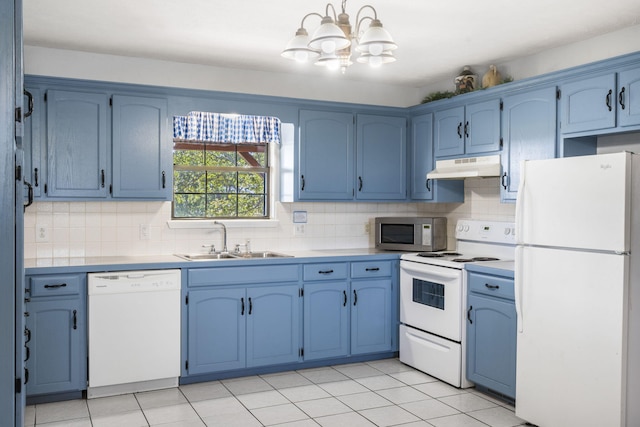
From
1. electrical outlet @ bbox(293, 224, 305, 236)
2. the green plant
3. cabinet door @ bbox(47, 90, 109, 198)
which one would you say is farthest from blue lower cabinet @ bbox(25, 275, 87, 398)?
the green plant

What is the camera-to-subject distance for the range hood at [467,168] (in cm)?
423

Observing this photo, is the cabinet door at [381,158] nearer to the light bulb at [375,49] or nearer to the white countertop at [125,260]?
the white countertop at [125,260]

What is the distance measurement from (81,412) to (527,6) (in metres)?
3.56

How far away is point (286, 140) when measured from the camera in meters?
4.86

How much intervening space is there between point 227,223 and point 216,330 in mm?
964

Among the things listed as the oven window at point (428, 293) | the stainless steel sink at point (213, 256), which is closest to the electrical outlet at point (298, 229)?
the stainless steel sink at point (213, 256)

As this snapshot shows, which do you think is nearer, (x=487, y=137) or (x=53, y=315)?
(x=53, y=315)

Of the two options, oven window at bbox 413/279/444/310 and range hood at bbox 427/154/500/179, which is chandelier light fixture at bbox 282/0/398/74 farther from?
oven window at bbox 413/279/444/310

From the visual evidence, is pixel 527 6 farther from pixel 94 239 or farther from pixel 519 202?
pixel 94 239

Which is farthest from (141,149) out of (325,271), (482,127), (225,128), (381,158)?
(482,127)

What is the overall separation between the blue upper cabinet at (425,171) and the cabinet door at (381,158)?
83mm

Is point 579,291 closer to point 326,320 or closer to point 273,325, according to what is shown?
point 326,320

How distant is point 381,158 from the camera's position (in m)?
5.04

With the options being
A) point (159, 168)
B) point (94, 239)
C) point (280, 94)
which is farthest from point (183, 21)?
point (94, 239)
